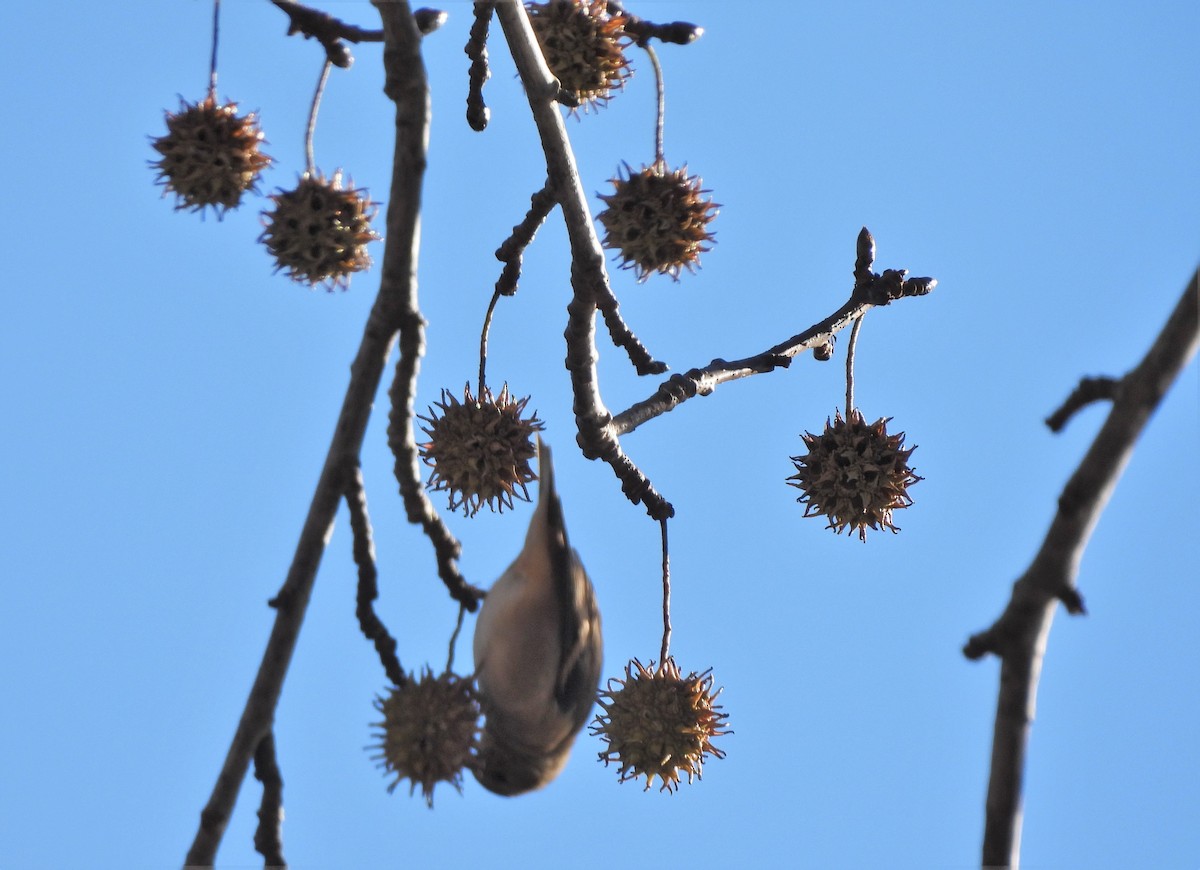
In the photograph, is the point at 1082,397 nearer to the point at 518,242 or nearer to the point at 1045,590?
the point at 1045,590

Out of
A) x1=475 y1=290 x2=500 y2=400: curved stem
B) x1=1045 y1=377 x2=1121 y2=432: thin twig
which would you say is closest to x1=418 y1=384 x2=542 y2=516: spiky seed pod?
x1=475 y1=290 x2=500 y2=400: curved stem

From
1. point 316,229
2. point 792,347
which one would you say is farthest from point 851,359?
point 316,229

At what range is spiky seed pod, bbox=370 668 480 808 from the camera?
211 cm

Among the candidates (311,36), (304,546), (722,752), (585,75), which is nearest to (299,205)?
(311,36)

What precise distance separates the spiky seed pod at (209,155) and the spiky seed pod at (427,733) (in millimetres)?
1351

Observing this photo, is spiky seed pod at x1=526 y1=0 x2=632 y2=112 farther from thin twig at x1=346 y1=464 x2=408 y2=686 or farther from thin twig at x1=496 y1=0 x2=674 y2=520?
thin twig at x1=346 y1=464 x2=408 y2=686

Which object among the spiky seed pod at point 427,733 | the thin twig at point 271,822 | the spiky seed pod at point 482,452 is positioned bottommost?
the thin twig at point 271,822

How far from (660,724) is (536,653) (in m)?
0.50

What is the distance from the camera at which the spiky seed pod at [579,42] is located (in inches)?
119

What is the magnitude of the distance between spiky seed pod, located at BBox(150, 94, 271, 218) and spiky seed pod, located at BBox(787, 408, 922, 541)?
4.77 feet

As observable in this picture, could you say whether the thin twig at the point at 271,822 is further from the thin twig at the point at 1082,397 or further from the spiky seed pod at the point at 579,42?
the spiky seed pod at the point at 579,42

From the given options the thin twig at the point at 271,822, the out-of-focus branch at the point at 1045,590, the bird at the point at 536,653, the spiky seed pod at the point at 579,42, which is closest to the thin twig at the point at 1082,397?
the out-of-focus branch at the point at 1045,590

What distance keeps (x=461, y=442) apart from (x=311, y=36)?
1.11 m

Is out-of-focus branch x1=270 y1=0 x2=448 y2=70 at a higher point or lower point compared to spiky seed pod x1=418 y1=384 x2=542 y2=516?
higher
